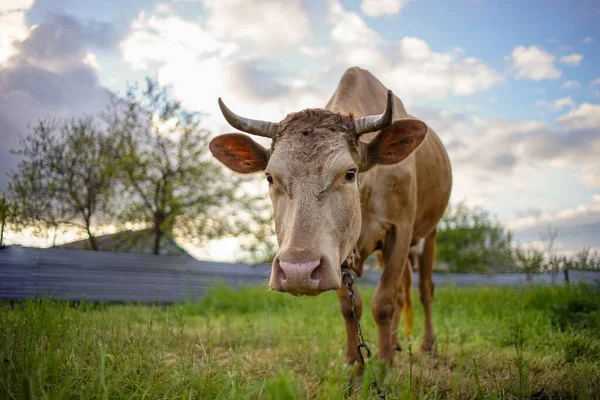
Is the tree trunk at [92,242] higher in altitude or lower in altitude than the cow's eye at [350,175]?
lower

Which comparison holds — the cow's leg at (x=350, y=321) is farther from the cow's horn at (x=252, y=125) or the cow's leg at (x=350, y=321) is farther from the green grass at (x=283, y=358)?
the cow's horn at (x=252, y=125)

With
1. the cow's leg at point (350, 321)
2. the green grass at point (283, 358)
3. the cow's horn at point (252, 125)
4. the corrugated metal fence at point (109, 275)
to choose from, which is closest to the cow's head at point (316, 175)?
the cow's horn at point (252, 125)

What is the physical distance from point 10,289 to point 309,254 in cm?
851

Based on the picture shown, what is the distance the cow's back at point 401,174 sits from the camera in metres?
3.78

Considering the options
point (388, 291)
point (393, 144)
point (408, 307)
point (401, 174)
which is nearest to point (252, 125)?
point (393, 144)

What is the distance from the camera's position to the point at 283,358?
3824mm

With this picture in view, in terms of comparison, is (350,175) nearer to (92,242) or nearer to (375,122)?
(375,122)

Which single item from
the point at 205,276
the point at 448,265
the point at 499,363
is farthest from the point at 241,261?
the point at 448,265

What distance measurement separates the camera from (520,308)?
698cm

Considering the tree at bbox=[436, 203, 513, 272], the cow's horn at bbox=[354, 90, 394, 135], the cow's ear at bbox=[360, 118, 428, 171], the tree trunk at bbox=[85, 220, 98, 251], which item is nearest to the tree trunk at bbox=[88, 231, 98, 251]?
the tree trunk at bbox=[85, 220, 98, 251]

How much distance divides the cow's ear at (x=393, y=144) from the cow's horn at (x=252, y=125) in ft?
2.31

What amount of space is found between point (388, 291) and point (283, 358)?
3.55ft

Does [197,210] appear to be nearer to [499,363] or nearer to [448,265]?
[499,363]

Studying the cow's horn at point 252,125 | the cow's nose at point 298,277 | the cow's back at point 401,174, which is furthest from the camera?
the cow's back at point 401,174
